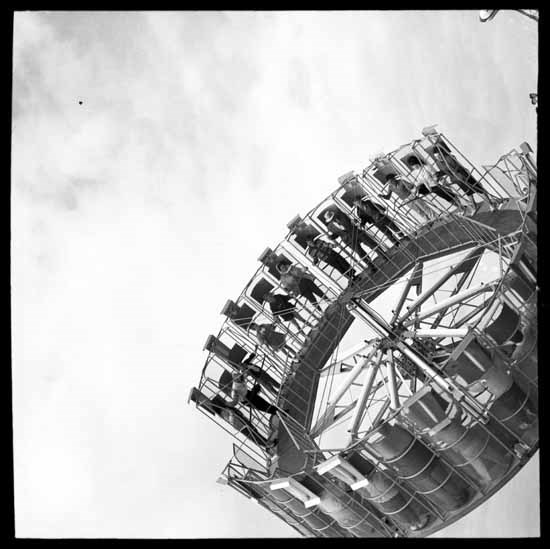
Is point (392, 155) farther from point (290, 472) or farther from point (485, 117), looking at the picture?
point (290, 472)

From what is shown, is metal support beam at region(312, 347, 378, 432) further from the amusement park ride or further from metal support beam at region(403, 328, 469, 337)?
metal support beam at region(403, 328, 469, 337)

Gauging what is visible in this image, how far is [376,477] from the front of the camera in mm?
25906

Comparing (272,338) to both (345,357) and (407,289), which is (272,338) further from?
(407,289)

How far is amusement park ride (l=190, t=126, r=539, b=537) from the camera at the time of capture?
2453 centimetres

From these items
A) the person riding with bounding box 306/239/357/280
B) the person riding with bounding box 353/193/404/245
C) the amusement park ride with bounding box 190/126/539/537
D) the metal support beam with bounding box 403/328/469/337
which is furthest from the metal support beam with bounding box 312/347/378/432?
the person riding with bounding box 353/193/404/245

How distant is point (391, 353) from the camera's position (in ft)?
104

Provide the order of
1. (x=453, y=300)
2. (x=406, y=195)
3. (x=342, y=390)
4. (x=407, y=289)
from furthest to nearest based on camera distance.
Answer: (x=406, y=195) → (x=407, y=289) → (x=342, y=390) → (x=453, y=300)

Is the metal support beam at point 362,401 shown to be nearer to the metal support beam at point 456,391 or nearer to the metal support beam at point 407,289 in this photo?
the metal support beam at point 407,289

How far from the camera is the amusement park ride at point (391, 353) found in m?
24.5

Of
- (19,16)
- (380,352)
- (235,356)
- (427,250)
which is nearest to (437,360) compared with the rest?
(380,352)

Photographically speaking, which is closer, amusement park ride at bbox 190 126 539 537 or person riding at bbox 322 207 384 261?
amusement park ride at bbox 190 126 539 537

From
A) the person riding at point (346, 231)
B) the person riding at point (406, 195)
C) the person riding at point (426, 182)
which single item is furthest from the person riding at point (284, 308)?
the person riding at point (426, 182)

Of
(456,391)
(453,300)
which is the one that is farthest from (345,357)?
(456,391)
